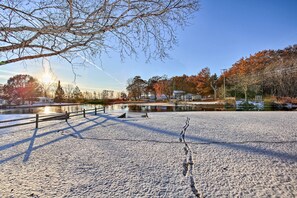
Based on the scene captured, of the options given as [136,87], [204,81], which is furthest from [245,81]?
[136,87]

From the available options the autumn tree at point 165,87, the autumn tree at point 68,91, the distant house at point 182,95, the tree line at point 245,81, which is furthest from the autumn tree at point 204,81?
the autumn tree at point 68,91

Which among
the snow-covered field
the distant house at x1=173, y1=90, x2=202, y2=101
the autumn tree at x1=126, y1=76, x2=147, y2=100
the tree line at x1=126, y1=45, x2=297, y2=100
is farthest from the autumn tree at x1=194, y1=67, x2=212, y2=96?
the snow-covered field

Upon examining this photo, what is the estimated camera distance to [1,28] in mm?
1287

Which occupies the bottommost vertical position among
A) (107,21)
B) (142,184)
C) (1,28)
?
(142,184)

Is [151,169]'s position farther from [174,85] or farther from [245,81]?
[174,85]

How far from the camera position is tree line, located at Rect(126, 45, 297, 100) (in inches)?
835

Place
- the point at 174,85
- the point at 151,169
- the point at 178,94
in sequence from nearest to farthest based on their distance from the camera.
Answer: the point at 151,169 → the point at 178,94 → the point at 174,85

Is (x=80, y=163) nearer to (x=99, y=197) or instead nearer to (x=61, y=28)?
(x=99, y=197)

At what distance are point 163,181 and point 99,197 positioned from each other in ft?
2.83

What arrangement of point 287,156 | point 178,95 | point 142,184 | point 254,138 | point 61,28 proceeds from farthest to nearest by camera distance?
point 178,95 → point 254,138 → point 287,156 → point 142,184 → point 61,28

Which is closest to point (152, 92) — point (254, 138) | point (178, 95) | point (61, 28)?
point (178, 95)

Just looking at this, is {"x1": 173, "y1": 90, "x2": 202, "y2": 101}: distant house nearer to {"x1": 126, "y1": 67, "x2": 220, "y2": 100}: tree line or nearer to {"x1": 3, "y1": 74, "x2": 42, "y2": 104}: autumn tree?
{"x1": 126, "y1": 67, "x2": 220, "y2": 100}: tree line

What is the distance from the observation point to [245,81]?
20516 mm

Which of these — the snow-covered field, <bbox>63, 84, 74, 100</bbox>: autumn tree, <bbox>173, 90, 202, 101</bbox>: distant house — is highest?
<bbox>63, 84, 74, 100</bbox>: autumn tree
